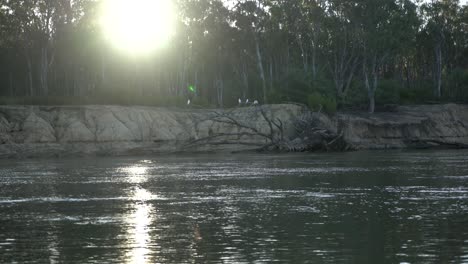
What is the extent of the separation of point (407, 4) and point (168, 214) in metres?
69.2

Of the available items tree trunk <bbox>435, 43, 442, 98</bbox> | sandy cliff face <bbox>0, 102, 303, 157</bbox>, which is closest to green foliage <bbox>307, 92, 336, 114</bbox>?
sandy cliff face <bbox>0, 102, 303, 157</bbox>

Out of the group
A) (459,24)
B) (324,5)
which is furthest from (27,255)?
(459,24)


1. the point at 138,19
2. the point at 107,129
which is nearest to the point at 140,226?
the point at 107,129

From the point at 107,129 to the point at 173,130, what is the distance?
215 inches

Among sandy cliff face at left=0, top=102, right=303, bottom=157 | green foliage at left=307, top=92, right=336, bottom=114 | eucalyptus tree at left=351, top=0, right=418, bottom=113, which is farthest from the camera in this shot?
eucalyptus tree at left=351, top=0, right=418, bottom=113

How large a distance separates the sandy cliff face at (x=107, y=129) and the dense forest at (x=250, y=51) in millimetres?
4264

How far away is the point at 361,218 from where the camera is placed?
776 inches

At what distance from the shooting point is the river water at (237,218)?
Result: 14922 millimetres

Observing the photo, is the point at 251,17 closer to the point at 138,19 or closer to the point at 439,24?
the point at 138,19

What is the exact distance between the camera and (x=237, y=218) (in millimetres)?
20062

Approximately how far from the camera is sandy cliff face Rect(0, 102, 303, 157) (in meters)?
56.8

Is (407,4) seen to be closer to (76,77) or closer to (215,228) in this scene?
(76,77)

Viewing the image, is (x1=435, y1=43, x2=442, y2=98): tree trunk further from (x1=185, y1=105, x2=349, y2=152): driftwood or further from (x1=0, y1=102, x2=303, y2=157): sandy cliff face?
(x1=0, y1=102, x2=303, y2=157): sandy cliff face

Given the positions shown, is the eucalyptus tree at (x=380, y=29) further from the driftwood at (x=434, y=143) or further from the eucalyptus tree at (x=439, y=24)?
the eucalyptus tree at (x=439, y=24)
